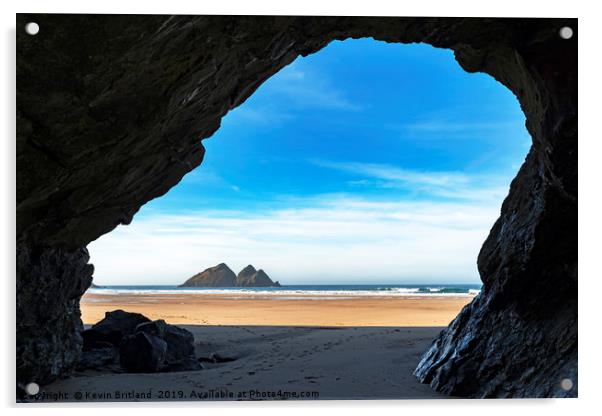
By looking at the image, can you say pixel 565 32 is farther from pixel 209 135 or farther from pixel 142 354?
pixel 142 354

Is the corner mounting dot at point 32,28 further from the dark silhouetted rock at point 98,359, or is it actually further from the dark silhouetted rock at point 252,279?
the dark silhouetted rock at point 252,279

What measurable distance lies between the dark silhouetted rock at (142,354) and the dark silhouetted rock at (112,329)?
56.9 inches

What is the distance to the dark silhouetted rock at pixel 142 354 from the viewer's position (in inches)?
282

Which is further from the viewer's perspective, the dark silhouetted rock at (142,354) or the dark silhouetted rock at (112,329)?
the dark silhouetted rock at (112,329)

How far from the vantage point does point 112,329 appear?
9.20 meters

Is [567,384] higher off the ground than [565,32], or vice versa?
[565,32]

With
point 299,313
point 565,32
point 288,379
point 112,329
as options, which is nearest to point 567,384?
point 288,379

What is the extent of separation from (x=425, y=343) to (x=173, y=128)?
7.12 meters

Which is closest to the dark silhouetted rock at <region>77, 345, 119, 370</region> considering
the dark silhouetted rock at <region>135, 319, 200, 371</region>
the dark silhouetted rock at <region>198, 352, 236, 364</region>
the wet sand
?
the wet sand

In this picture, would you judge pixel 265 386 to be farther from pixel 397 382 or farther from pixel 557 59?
pixel 557 59

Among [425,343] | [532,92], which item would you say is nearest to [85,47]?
[532,92]

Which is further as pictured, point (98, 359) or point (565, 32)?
point (98, 359)

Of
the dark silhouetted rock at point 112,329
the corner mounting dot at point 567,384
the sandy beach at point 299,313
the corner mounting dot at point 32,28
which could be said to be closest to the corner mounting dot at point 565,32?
the corner mounting dot at point 567,384

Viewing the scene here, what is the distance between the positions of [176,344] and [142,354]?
3.49ft
